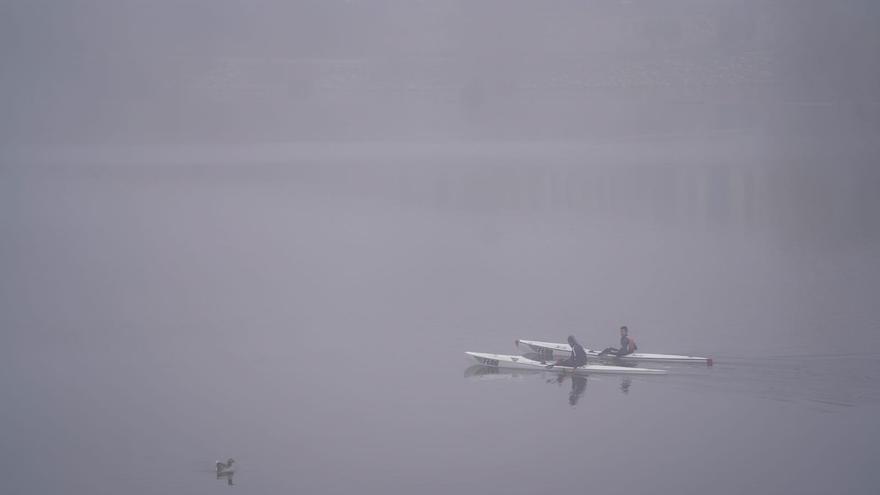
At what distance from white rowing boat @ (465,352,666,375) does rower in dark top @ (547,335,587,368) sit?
0.20ft

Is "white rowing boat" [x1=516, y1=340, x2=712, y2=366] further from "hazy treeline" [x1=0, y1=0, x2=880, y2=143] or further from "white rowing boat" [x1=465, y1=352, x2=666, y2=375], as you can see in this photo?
"hazy treeline" [x1=0, y1=0, x2=880, y2=143]

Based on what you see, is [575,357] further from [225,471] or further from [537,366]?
[225,471]

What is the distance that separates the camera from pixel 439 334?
18828 mm

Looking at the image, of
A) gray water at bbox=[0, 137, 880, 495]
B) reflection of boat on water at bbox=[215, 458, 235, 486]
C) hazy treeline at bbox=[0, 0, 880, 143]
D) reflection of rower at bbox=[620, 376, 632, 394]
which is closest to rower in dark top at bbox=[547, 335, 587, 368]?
gray water at bbox=[0, 137, 880, 495]

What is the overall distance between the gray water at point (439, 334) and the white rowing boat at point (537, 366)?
18cm

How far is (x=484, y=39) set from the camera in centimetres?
6297

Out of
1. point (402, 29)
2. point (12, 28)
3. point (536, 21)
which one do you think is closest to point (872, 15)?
point (536, 21)

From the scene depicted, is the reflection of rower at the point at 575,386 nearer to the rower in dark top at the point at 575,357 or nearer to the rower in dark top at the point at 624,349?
the rower in dark top at the point at 575,357

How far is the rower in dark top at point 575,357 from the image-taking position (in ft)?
49.6

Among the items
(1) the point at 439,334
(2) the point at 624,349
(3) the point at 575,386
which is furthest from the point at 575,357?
(1) the point at 439,334

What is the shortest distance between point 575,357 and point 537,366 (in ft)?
2.25

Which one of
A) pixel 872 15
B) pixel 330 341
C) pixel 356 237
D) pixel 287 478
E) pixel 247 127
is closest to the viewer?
pixel 287 478

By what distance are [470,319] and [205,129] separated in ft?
144

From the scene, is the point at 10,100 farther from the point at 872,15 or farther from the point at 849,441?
the point at 849,441
